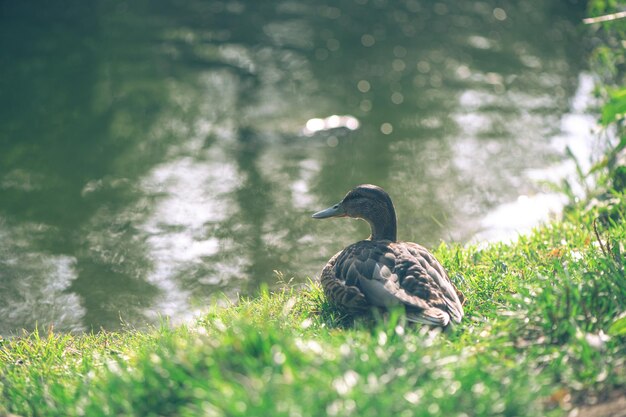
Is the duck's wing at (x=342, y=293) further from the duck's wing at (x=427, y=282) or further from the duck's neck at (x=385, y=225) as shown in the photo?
the duck's neck at (x=385, y=225)

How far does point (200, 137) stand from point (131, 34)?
12.0ft

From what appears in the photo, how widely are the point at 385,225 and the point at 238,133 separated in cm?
373

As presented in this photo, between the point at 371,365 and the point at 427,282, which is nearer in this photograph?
the point at 371,365

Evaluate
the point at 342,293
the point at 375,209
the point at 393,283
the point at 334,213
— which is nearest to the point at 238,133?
the point at 334,213

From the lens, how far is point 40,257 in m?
6.29

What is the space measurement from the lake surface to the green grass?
1628mm

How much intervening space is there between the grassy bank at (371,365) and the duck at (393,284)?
0.10 m

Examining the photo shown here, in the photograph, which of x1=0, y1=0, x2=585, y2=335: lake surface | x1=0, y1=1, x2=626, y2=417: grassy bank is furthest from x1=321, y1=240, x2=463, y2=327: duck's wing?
x1=0, y1=0, x2=585, y2=335: lake surface

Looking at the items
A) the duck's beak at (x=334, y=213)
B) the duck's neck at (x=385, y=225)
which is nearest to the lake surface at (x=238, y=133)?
the duck's beak at (x=334, y=213)

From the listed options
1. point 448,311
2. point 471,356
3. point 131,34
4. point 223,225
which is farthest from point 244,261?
point 131,34

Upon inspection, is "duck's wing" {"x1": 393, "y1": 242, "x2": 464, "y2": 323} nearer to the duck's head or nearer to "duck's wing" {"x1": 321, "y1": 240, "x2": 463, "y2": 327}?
"duck's wing" {"x1": 321, "y1": 240, "x2": 463, "y2": 327}

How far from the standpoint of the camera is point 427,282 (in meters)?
4.38

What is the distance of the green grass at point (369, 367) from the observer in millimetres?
2953

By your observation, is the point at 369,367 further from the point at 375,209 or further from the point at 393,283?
the point at 375,209
